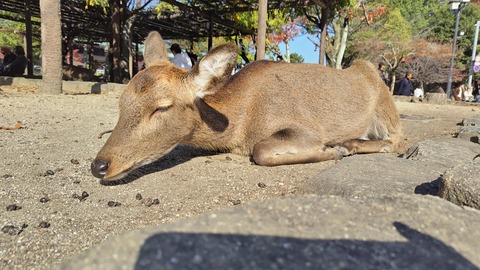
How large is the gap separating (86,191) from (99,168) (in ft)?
0.65

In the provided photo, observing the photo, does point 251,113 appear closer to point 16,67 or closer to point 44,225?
point 44,225

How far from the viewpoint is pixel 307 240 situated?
3.35 ft

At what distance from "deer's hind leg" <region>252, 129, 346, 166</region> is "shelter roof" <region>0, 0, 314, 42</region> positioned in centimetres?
997

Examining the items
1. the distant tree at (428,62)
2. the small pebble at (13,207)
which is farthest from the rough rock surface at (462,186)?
the distant tree at (428,62)

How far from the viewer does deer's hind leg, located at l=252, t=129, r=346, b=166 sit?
125 inches

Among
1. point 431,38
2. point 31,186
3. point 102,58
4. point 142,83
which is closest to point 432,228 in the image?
point 142,83

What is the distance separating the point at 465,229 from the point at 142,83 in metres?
2.33

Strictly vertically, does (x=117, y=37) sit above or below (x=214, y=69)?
above

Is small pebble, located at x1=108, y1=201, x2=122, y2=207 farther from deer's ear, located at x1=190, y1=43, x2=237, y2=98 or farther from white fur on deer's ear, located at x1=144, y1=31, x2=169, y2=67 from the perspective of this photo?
white fur on deer's ear, located at x1=144, y1=31, x2=169, y2=67

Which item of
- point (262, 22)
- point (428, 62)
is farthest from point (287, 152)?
point (428, 62)

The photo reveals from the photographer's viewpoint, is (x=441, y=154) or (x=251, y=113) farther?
(x=251, y=113)

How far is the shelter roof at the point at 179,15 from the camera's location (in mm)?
13898

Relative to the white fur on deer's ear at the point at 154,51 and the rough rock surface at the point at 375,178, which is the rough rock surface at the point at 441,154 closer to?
the rough rock surface at the point at 375,178

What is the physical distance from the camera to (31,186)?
245 cm
